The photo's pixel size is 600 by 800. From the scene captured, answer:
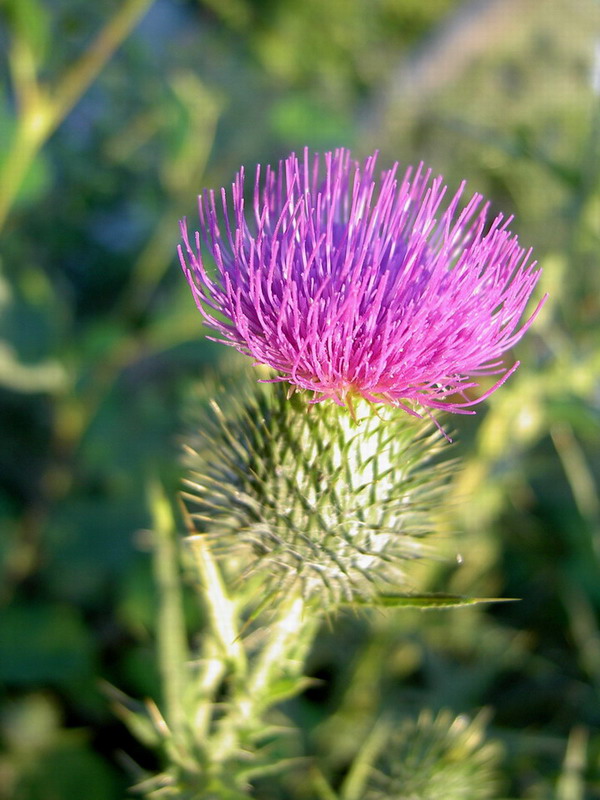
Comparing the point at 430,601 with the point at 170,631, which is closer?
the point at 430,601

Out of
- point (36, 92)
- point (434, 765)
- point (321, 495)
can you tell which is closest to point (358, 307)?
point (321, 495)

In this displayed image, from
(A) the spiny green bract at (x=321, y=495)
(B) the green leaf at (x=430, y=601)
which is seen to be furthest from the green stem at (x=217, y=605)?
(B) the green leaf at (x=430, y=601)

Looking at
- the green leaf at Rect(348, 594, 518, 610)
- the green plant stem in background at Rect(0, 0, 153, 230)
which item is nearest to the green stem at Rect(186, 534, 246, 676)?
the green leaf at Rect(348, 594, 518, 610)

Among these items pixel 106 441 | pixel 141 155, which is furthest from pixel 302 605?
pixel 141 155

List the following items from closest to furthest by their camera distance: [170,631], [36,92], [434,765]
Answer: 1. [170,631]
2. [434,765]
3. [36,92]

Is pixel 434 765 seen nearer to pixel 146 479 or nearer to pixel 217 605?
pixel 217 605

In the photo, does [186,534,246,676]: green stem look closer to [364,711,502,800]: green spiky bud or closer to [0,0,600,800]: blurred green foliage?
[0,0,600,800]: blurred green foliage

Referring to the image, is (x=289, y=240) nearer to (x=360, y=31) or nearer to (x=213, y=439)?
(x=213, y=439)
